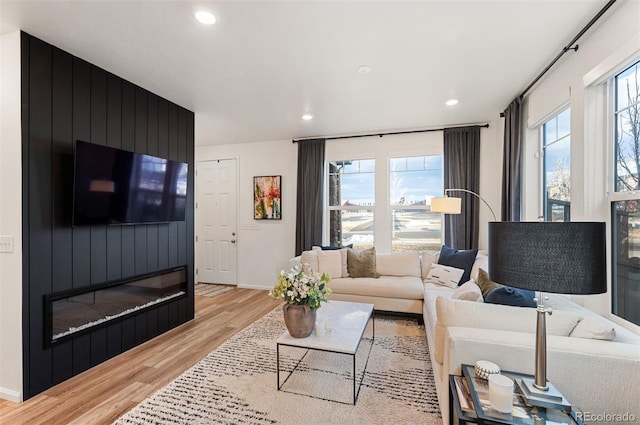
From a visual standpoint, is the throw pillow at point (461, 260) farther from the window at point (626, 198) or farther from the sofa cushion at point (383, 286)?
the window at point (626, 198)

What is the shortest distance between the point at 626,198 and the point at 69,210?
4.01 meters

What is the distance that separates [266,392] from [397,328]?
180 cm

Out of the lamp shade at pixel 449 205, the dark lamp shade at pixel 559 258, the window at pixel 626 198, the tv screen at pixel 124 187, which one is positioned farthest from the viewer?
the lamp shade at pixel 449 205

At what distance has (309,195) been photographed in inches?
195

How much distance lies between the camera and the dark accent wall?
2143 mm

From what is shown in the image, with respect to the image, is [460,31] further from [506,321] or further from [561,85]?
[506,321]

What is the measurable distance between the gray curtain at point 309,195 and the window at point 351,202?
10.2 inches

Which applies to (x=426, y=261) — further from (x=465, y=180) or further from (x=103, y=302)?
(x=103, y=302)

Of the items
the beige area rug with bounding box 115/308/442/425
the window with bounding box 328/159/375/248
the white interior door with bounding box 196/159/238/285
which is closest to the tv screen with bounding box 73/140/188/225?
the beige area rug with bounding box 115/308/442/425

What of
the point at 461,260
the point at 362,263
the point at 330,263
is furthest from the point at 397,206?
the point at 330,263

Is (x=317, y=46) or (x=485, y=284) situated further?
(x=485, y=284)

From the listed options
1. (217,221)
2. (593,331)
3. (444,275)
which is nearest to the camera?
(593,331)

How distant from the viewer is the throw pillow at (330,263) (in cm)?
402

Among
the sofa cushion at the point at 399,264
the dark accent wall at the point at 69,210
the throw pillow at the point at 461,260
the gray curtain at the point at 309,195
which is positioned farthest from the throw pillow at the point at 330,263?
the dark accent wall at the point at 69,210
